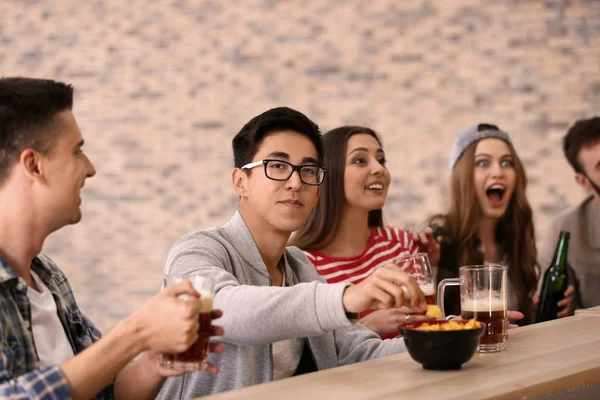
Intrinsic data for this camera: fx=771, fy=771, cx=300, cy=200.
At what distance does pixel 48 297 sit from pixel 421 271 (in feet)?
3.05

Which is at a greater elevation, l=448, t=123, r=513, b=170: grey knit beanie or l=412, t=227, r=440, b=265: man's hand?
l=448, t=123, r=513, b=170: grey knit beanie

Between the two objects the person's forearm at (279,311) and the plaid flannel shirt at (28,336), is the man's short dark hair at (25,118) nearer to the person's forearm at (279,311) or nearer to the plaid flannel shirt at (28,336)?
the plaid flannel shirt at (28,336)

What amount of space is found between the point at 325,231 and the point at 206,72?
144 inches

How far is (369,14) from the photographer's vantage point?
623cm

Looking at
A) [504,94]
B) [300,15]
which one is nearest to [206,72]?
[300,15]

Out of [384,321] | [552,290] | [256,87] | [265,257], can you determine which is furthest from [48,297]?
[256,87]

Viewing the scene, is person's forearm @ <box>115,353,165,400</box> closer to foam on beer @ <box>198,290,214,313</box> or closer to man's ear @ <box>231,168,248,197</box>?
foam on beer @ <box>198,290,214,313</box>

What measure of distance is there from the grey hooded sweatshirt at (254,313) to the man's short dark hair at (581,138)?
2.16 meters

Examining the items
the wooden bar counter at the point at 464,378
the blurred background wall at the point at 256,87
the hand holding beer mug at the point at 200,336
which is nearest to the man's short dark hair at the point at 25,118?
the hand holding beer mug at the point at 200,336

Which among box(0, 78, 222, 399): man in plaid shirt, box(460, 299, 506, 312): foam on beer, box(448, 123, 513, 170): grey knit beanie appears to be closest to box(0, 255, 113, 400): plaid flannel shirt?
box(0, 78, 222, 399): man in plaid shirt

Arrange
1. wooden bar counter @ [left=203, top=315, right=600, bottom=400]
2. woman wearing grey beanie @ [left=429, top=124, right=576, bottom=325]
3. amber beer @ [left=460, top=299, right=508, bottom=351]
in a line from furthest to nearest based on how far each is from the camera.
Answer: woman wearing grey beanie @ [left=429, top=124, right=576, bottom=325]
amber beer @ [left=460, top=299, right=508, bottom=351]
wooden bar counter @ [left=203, top=315, right=600, bottom=400]

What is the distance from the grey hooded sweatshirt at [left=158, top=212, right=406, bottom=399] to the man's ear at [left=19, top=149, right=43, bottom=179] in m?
0.51

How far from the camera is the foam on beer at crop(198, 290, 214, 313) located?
1535 millimetres

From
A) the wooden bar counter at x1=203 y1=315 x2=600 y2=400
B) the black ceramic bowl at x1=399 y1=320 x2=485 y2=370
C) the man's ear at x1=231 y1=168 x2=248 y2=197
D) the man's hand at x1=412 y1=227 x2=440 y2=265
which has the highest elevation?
the man's ear at x1=231 y1=168 x2=248 y2=197
